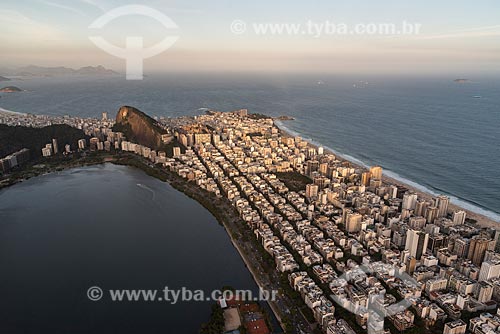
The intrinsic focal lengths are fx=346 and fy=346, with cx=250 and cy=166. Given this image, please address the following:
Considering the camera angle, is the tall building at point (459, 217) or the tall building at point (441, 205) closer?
the tall building at point (459, 217)

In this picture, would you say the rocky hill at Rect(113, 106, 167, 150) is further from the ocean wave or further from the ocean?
the ocean

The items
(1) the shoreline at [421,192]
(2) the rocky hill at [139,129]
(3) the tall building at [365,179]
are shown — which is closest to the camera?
(1) the shoreline at [421,192]

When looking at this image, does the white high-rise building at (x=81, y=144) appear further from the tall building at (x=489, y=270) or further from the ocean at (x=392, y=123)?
the tall building at (x=489, y=270)

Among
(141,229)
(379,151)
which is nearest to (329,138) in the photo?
(379,151)

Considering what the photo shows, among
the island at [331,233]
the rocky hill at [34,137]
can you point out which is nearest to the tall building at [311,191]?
the island at [331,233]

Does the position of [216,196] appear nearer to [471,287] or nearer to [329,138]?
[471,287]
